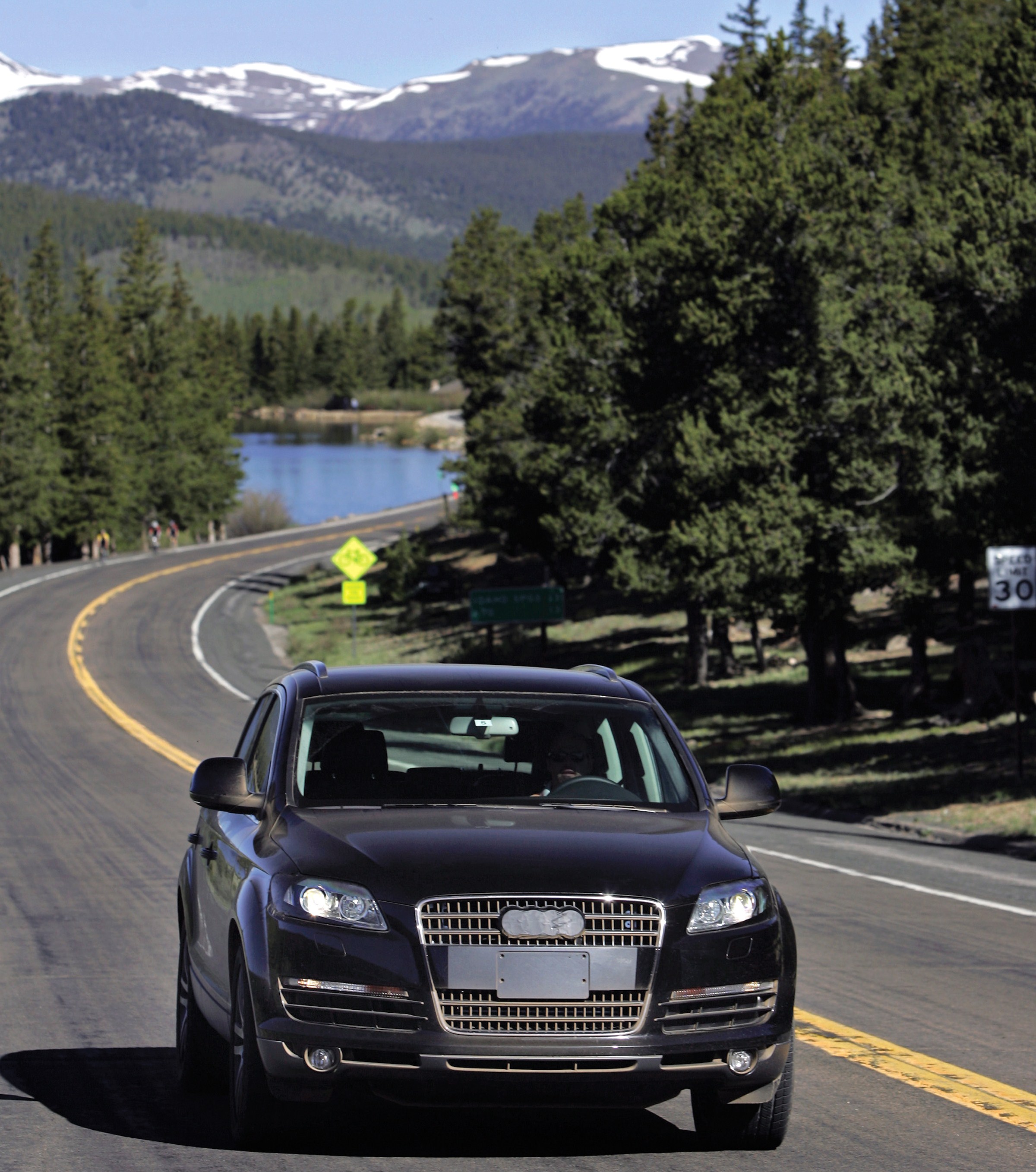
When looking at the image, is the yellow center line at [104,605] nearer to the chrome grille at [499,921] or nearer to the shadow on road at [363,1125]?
the shadow on road at [363,1125]

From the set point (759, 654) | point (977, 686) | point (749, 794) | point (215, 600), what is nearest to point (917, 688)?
point (977, 686)

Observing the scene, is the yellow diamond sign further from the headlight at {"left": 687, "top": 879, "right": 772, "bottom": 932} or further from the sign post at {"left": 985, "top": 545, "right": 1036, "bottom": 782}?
the headlight at {"left": 687, "top": 879, "right": 772, "bottom": 932}

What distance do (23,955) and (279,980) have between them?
20.8 ft

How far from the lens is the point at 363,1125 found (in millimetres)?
5949

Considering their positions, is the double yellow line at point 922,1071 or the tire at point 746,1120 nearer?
the tire at point 746,1120

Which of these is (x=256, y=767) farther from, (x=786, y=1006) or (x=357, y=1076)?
(x=786, y=1006)

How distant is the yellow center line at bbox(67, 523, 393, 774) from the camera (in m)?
29.9

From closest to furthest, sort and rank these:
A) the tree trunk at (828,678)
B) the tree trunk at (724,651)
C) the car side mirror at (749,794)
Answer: the car side mirror at (749,794)
the tree trunk at (828,678)
the tree trunk at (724,651)

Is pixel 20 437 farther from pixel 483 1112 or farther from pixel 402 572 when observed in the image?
pixel 483 1112

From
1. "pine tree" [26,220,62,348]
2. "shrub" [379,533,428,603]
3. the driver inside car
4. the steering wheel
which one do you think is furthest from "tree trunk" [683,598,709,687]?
"pine tree" [26,220,62,348]

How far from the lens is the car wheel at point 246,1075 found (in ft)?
17.1

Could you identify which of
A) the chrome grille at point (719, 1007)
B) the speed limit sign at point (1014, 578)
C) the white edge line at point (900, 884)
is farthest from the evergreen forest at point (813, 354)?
the chrome grille at point (719, 1007)

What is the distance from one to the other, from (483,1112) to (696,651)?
114 ft

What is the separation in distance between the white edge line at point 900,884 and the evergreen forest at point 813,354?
774 cm
